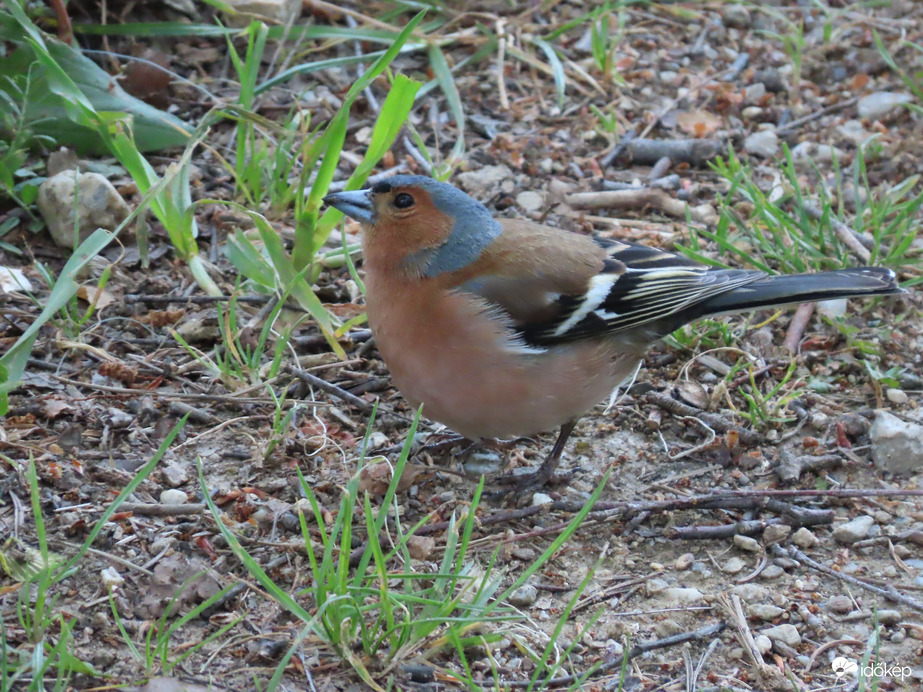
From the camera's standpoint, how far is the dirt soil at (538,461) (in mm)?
2777

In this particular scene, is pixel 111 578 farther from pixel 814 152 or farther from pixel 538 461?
pixel 814 152

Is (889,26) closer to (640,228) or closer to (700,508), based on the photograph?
(640,228)

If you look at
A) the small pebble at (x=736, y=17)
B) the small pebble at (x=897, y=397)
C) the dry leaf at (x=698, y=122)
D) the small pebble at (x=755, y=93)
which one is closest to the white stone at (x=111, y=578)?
the small pebble at (x=897, y=397)

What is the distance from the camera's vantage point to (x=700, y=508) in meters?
3.40

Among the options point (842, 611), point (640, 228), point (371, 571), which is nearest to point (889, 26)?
point (640, 228)

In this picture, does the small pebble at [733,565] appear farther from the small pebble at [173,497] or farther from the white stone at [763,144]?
the white stone at [763,144]

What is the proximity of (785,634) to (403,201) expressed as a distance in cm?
186

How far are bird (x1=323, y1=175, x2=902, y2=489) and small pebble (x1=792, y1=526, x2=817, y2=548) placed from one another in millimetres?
773

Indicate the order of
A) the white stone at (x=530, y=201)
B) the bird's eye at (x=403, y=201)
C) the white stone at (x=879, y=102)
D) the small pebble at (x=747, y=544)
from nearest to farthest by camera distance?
the small pebble at (x=747, y=544) < the bird's eye at (x=403, y=201) < the white stone at (x=530, y=201) < the white stone at (x=879, y=102)

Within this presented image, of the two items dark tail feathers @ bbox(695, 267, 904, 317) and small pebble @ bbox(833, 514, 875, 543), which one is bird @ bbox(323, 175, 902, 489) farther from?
small pebble @ bbox(833, 514, 875, 543)

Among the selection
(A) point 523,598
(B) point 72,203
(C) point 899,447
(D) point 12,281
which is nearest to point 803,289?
(C) point 899,447

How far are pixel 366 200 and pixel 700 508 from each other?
1.55 m

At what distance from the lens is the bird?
3.32 metres

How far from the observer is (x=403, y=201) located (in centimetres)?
361
